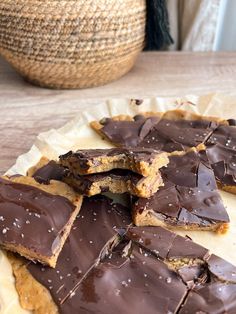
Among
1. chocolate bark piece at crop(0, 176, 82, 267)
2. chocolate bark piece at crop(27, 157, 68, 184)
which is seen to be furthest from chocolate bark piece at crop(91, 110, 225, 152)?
chocolate bark piece at crop(0, 176, 82, 267)

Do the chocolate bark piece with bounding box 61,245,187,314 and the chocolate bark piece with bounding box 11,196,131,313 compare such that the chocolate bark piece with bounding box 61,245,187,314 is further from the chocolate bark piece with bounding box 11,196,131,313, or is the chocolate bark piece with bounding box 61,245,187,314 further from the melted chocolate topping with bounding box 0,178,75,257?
the melted chocolate topping with bounding box 0,178,75,257

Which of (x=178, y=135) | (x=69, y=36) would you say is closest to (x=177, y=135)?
(x=178, y=135)

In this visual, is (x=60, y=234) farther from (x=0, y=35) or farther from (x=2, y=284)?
(x=0, y=35)

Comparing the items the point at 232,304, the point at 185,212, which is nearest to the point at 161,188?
the point at 185,212

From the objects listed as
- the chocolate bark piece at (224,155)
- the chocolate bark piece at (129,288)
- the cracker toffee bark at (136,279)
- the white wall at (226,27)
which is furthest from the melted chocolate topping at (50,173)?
the white wall at (226,27)

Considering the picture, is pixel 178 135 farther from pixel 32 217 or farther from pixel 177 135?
pixel 32 217

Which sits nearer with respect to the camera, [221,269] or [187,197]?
[221,269]
